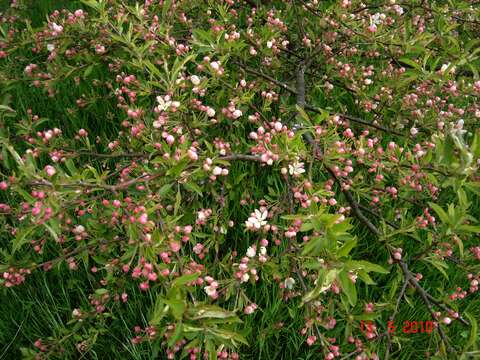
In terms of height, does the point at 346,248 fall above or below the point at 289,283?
above

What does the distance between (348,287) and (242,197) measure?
117 centimetres

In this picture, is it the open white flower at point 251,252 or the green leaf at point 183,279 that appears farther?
the open white flower at point 251,252

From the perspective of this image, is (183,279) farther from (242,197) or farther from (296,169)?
(242,197)

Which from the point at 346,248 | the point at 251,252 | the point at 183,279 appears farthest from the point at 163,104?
the point at 346,248

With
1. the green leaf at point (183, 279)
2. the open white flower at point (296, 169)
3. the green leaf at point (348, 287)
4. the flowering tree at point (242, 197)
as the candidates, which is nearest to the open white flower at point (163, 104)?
the flowering tree at point (242, 197)

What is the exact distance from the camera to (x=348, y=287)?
65.6 inches

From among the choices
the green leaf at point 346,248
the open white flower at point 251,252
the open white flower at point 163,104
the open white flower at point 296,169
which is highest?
the open white flower at point 163,104

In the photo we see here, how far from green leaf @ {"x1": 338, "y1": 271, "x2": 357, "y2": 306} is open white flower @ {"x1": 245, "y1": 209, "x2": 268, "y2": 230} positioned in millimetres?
546

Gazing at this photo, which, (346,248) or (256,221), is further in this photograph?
(256,221)

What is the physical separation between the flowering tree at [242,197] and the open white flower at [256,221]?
0.02 m

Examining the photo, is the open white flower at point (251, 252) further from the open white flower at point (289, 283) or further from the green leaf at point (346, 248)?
the green leaf at point (346, 248)

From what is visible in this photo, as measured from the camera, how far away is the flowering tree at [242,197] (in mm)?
1755

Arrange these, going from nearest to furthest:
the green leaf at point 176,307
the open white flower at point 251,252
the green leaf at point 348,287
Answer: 1. the green leaf at point 176,307
2. the green leaf at point 348,287
3. the open white flower at point 251,252

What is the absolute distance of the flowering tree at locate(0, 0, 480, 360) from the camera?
175 centimetres
